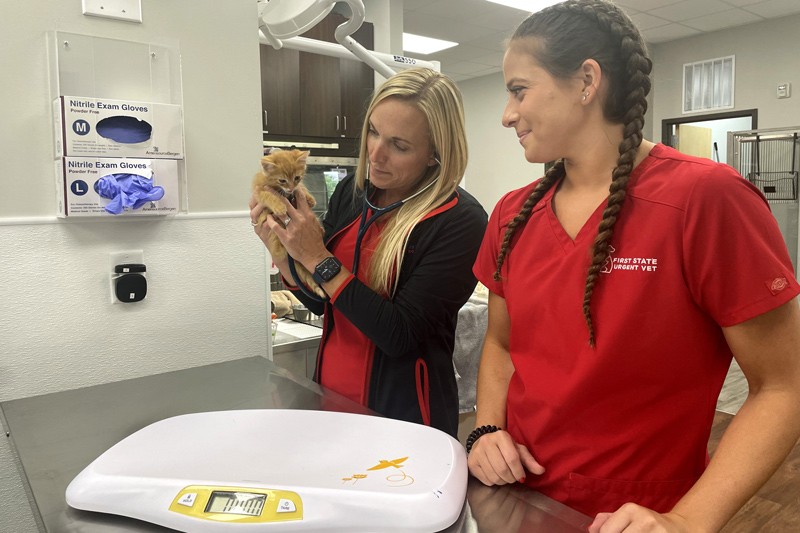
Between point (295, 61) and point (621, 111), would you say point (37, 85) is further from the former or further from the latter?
point (295, 61)

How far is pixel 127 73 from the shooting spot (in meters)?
1.44

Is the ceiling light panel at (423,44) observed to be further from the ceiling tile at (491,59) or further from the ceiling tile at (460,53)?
the ceiling tile at (491,59)

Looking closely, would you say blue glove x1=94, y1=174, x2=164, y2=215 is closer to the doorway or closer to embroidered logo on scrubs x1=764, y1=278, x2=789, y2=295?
embroidered logo on scrubs x1=764, y1=278, x2=789, y2=295

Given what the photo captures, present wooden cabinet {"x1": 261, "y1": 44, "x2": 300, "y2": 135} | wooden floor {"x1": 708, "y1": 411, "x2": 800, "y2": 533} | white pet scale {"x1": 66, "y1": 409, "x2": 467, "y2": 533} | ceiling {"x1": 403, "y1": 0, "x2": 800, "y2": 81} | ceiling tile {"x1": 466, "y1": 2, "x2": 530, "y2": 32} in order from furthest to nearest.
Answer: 1. ceiling tile {"x1": 466, "y1": 2, "x2": 530, "y2": 32}
2. ceiling {"x1": 403, "y1": 0, "x2": 800, "y2": 81}
3. wooden cabinet {"x1": 261, "y1": 44, "x2": 300, "y2": 135}
4. wooden floor {"x1": 708, "y1": 411, "x2": 800, "y2": 533}
5. white pet scale {"x1": 66, "y1": 409, "x2": 467, "y2": 533}

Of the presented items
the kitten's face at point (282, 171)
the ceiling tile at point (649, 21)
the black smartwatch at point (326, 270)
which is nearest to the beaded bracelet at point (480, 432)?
the black smartwatch at point (326, 270)

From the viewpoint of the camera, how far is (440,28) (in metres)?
6.23

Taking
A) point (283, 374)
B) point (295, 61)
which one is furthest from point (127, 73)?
point (295, 61)

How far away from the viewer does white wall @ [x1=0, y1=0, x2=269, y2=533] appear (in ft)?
4.36

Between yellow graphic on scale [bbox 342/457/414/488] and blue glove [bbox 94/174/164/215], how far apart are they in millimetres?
960

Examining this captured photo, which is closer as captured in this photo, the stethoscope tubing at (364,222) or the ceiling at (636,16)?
the stethoscope tubing at (364,222)

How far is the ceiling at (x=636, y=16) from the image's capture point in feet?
17.8

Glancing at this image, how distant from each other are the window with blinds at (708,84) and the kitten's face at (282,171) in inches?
249

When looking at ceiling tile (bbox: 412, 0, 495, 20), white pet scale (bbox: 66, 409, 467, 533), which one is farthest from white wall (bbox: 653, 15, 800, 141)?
white pet scale (bbox: 66, 409, 467, 533)

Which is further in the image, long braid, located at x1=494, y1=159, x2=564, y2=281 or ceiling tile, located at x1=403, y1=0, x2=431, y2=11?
ceiling tile, located at x1=403, y1=0, x2=431, y2=11
